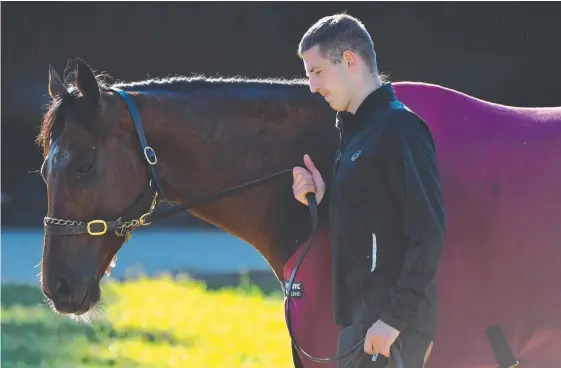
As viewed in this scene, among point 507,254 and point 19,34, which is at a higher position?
point 19,34

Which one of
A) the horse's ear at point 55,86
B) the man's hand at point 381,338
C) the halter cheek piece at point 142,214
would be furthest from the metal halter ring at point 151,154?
the man's hand at point 381,338

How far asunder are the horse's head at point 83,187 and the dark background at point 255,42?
5942mm

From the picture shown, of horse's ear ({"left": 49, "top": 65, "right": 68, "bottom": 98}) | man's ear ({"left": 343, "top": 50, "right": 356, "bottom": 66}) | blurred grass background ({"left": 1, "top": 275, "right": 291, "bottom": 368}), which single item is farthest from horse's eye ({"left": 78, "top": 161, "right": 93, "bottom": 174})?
blurred grass background ({"left": 1, "top": 275, "right": 291, "bottom": 368})

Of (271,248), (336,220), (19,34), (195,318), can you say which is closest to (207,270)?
(195,318)

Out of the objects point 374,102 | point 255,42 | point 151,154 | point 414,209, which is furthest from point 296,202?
point 255,42

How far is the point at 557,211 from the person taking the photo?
292 centimetres

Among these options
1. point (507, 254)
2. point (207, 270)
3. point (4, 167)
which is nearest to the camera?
point (507, 254)

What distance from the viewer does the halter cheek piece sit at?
9.25 feet

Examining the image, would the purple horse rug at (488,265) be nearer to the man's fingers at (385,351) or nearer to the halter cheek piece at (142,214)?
the halter cheek piece at (142,214)

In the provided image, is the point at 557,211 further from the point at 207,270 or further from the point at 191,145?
the point at 207,270

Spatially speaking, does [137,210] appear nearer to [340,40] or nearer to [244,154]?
[244,154]

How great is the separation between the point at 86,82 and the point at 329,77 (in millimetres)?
820

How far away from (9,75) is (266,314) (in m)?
5.06

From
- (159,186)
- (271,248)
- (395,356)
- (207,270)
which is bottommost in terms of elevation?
(207,270)
